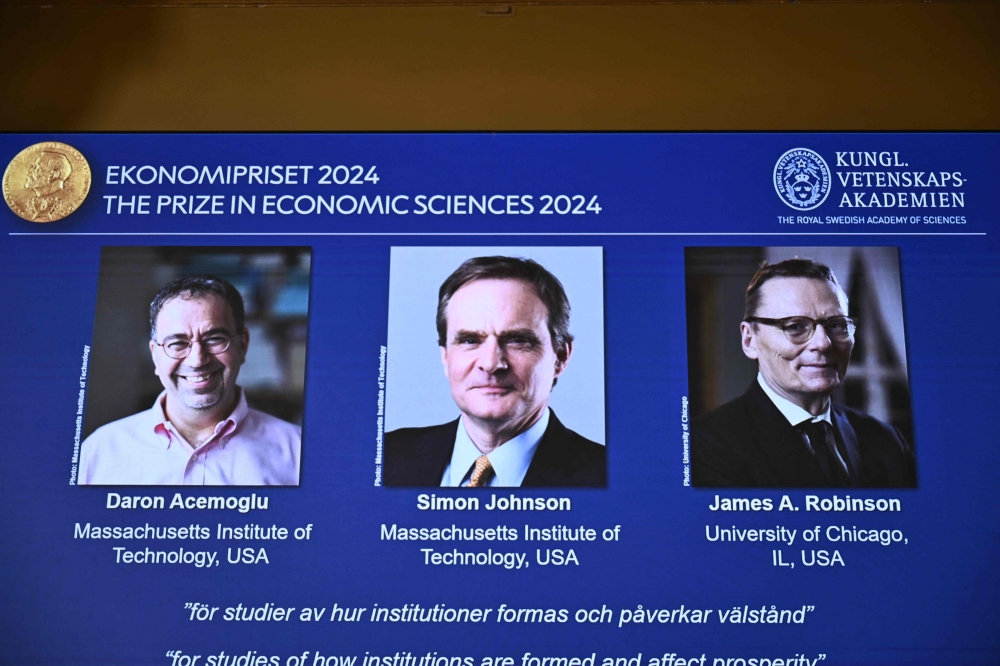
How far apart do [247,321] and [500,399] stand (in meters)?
0.81

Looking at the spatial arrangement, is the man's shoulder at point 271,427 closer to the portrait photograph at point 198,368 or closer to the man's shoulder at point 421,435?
the portrait photograph at point 198,368

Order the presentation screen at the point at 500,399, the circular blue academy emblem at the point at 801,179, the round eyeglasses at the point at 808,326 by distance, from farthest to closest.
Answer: the circular blue academy emblem at the point at 801,179, the round eyeglasses at the point at 808,326, the presentation screen at the point at 500,399

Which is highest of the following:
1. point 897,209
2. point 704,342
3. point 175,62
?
point 175,62

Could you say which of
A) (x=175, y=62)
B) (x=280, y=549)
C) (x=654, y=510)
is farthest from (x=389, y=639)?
(x=175, y=62)

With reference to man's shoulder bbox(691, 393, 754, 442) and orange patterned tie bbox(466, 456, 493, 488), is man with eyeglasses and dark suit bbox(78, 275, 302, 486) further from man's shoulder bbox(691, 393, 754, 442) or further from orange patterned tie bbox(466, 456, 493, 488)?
man's shoulder bbox(691, 393, 754, 442)

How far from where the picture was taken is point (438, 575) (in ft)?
7.66

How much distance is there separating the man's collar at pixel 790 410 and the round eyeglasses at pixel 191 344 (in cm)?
162

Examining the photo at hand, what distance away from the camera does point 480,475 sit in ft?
7.79

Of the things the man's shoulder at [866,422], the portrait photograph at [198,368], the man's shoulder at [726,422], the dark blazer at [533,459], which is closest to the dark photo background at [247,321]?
the portrait photograph at [198,368]

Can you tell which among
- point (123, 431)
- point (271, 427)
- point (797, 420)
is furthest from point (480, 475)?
point (123, 431)

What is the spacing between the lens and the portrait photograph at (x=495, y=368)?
2.38 meters

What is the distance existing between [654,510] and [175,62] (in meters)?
2.11

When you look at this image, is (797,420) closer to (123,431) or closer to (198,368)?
(198,368)

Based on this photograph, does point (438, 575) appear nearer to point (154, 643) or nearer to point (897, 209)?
point (154, 643)
